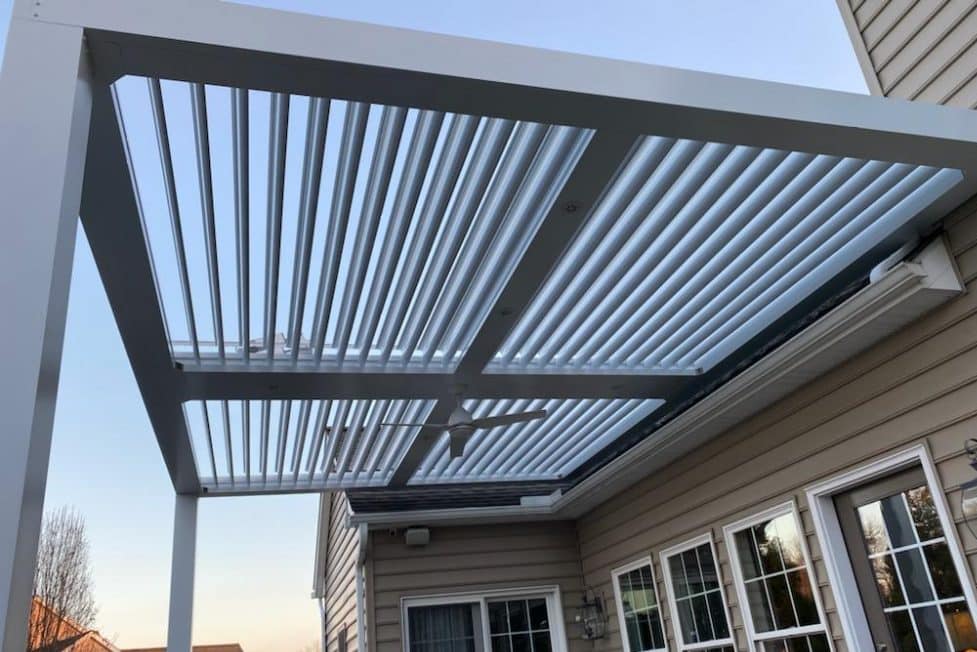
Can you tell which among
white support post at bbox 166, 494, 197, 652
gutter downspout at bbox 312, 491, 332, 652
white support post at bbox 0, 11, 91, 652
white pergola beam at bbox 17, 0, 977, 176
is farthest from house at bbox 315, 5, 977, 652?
white support post at bbox 0, 11, 91, 652

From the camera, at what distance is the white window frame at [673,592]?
6.18m

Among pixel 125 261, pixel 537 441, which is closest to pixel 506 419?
pixel 537 441

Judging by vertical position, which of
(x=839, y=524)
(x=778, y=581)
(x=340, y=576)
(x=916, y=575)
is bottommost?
(x=916, y=575)

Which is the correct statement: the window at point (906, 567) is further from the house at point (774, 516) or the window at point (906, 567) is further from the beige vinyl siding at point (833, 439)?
the beige vinyl siding at point (833, 439)

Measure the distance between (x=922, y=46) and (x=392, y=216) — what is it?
10.5ft

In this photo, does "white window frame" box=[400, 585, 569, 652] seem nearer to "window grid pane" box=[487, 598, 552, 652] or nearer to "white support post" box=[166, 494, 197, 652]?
"window grid pane" box=[487, 598, 552, 652]

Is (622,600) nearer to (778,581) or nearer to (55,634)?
(778,581)

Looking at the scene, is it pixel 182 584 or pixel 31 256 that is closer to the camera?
pixel 31 256

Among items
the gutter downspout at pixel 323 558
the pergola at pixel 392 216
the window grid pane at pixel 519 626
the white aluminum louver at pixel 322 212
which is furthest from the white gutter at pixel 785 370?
the gutter downspout at pixel 323 558

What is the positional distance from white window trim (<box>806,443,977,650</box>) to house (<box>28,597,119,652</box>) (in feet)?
23.4

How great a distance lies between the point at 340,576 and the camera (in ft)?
34.6

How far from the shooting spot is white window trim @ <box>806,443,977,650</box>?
13.9 ft

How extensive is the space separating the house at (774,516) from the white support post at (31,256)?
365cm

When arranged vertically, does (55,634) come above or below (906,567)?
above
